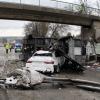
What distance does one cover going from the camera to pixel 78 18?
46.2m

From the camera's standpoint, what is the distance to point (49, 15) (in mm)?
41281

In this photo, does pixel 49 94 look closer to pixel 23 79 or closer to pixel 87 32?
pixel 23 79

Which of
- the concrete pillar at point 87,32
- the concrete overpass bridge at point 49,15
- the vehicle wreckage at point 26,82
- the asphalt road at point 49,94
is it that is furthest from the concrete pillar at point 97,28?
the asphalt road at point 49,94

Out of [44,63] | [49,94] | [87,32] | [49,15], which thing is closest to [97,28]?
[87,32]

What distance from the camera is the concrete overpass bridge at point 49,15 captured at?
35656mm

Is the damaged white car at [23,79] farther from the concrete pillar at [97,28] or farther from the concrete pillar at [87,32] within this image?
the concrete pillar at [87,32]

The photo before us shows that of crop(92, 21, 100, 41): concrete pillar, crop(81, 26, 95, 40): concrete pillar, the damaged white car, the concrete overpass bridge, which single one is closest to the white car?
the damaged white car

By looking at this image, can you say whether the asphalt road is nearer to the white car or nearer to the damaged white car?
the damaged white car

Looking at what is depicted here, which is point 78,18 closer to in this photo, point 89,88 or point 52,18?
point 52,18

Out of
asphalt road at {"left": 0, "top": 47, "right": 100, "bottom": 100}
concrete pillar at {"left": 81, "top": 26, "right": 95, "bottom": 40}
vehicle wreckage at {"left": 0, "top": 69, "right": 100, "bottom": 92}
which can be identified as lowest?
asphalt road at {"left": 0, "top": 47, "right": 100, "bottom": 100}

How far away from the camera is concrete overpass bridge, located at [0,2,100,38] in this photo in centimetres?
3566

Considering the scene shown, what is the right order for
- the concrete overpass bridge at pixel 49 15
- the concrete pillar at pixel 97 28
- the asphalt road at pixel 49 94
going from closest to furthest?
the asphalt road at pixel 49 94 < the concrete overpass bridge at pixel 49 15 < the concrete pillar at pixel 97 28

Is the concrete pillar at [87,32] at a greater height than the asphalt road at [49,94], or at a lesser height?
greater

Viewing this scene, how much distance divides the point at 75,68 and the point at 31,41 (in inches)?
448
